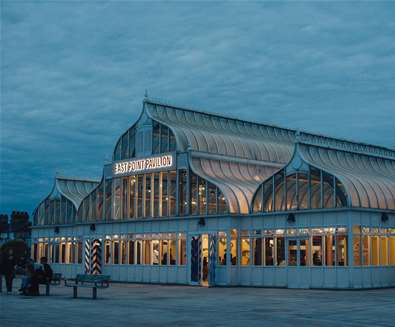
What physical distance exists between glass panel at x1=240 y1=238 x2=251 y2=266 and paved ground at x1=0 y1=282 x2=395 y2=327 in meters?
9.10

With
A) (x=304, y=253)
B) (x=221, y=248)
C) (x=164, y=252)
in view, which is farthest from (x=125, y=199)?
(x=304, y=253)

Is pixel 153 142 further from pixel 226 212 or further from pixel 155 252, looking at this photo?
pixel 226 212

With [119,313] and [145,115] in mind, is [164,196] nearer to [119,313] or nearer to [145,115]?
[145,115]

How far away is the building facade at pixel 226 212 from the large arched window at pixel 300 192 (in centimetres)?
7

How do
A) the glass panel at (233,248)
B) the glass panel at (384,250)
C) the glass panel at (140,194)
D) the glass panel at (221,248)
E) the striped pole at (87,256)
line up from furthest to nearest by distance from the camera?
the striped pole at (87,256)
the glass panel at (140,194)
the glass panel at (221,248)
the glass panel at (233,248)
the glass panel at (384,250)

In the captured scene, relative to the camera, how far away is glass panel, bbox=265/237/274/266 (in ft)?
142

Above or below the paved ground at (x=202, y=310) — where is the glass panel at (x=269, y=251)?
above

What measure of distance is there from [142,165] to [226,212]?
897 centimetres

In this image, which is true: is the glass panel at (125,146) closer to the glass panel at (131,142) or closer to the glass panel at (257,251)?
the glass panel at (131,142)

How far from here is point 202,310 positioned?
2630cm

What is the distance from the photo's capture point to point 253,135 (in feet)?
194

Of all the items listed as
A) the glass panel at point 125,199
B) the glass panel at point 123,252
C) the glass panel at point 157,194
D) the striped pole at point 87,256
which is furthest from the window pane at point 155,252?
the striped pole at point 87,256

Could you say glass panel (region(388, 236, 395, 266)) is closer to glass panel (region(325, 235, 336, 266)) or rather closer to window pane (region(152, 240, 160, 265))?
glass panel (region(325, 235, 336, 266))

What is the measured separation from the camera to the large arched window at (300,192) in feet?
132
